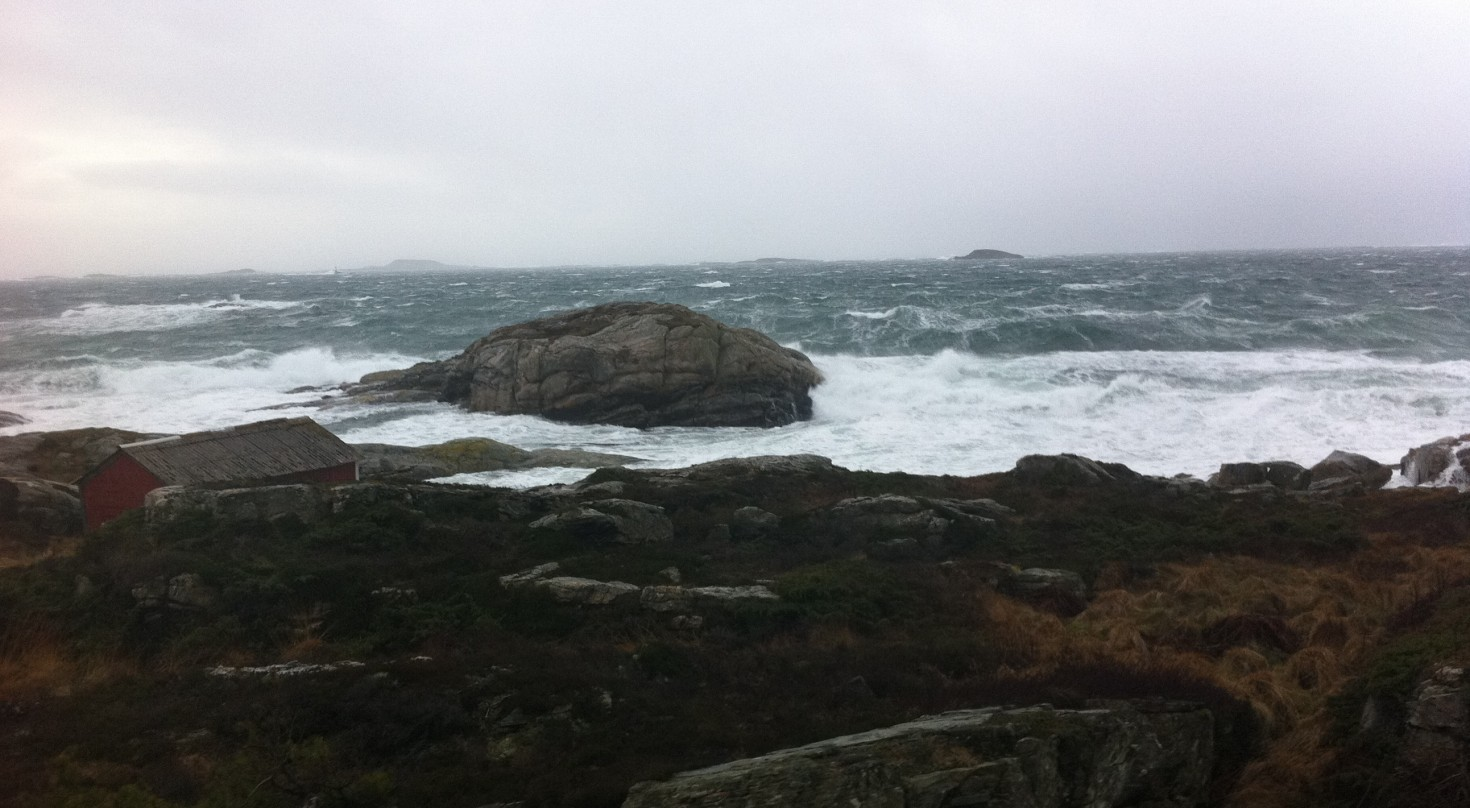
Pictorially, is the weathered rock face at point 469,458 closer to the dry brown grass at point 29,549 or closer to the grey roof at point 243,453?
the grey roof at point 243,453

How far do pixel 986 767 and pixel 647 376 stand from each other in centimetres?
3162

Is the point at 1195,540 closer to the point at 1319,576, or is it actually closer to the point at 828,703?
the point at 1319,576

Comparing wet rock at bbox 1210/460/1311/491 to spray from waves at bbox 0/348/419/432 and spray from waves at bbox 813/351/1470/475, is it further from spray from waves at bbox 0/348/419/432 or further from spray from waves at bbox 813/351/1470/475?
spray from waves at bbox 0/348/419/432

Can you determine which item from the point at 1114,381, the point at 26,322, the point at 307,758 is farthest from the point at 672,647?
the point at 26,322

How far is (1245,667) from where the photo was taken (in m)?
10.8

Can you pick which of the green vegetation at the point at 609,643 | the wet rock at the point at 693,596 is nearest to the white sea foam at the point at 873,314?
the green vegetation at the point at 609,643

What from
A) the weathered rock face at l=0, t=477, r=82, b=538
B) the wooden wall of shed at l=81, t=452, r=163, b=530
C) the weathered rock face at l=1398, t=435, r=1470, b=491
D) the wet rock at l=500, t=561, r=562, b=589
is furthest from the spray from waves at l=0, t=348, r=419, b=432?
the weathered rock face at l=1398, t=435, r=1470, b=491

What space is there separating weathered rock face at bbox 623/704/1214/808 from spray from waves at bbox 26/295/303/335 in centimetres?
8167

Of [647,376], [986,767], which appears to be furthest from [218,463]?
[647,376]

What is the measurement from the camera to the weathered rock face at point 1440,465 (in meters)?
23.2

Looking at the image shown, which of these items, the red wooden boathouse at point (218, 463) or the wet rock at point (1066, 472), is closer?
the red wooden boathouse at point (218, 463)

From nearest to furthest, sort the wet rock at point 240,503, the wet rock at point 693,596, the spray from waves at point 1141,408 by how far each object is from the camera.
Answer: the wet rock at point 693,596 < the wet rock at point 240,503 < the spray from waves at point 1141,408

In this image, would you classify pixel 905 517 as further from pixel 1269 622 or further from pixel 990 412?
pixel 990 412

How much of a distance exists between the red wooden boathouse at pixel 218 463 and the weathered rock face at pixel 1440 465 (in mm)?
26822
